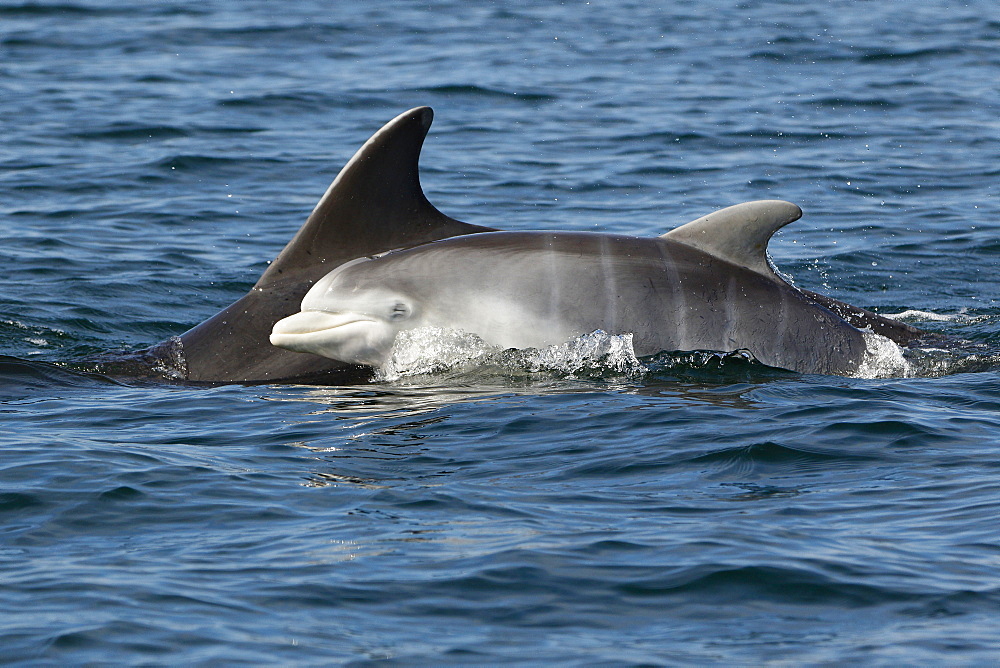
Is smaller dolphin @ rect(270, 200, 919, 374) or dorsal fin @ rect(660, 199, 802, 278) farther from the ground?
dorsal fin @ rect(660, 199, 802, 278)

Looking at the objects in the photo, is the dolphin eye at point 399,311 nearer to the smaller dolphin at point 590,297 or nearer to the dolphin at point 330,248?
the smaller dolphin at point 590,297

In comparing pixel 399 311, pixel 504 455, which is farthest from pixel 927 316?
pixel 504 455

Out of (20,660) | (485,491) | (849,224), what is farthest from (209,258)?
(20,660)

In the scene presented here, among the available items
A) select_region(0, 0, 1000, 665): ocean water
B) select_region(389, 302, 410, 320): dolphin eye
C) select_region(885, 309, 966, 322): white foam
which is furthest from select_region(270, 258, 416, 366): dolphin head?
select_region(885, 309, 966, 322): white foam

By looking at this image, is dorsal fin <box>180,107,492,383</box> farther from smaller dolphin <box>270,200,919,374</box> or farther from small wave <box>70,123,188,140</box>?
small wave <box>70,123,188,140</box>

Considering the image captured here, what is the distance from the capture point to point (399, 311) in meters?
10.9

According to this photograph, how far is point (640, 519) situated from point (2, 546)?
3.30m

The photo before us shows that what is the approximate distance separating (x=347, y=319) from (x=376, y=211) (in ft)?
3.67

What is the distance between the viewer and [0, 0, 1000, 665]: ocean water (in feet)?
22.0

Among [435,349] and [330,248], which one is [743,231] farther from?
[330,248]

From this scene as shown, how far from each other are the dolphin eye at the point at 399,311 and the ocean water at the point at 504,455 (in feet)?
1.57

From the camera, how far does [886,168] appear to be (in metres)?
22.2

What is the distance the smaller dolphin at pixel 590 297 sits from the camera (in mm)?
10695

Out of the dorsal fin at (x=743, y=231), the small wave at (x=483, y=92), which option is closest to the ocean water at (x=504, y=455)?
the dorsal fin at (x=743, y=231)
